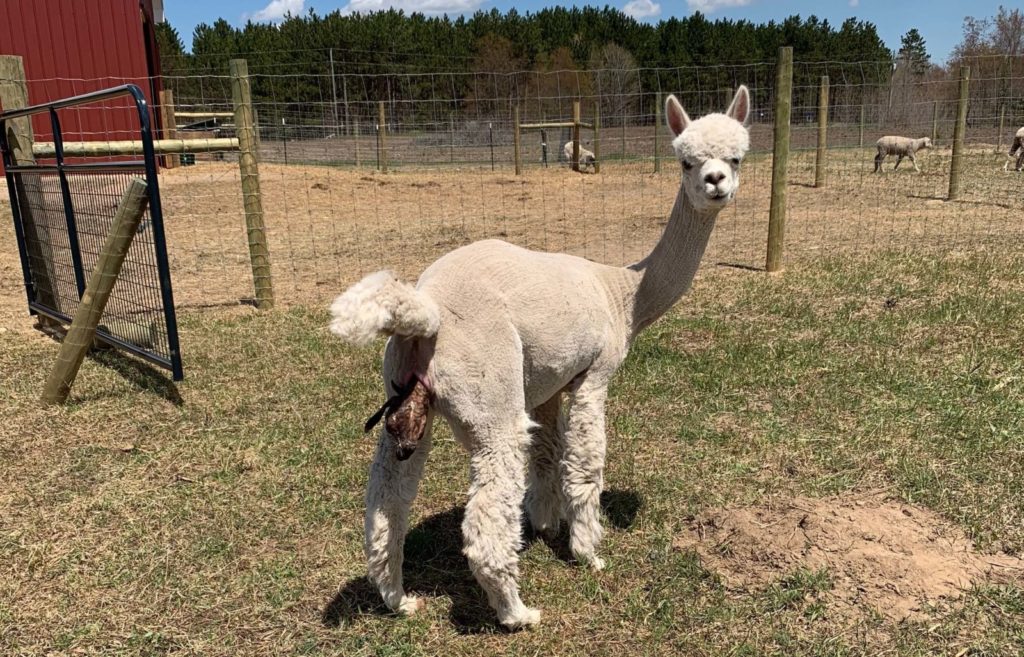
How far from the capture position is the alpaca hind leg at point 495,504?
8.21 feet

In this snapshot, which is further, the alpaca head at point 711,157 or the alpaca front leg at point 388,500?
the alpaca head at point 711,157

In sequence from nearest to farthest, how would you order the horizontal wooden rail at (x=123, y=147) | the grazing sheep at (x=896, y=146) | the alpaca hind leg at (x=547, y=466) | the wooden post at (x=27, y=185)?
1. the alpaca hind leg at (x=547, y=466)
2. the horizontal wooden rail at (x=123, y=147)
3. the wooden post at (x=27, y=185)
4. the grazing sheep at (x=896, y=146)

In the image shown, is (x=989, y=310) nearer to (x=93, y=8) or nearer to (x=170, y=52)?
(x=93, y=8)

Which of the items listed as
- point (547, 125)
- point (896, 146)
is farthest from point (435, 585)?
point (896, 146)

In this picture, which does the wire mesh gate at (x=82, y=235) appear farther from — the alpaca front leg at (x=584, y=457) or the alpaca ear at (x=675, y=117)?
the alpaca ear at (x=675, y=117)

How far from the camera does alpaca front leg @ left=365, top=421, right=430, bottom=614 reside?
8.56 feet

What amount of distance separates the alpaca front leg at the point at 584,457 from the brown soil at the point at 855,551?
511mm

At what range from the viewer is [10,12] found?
1472 cm

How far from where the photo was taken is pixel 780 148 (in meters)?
7.69

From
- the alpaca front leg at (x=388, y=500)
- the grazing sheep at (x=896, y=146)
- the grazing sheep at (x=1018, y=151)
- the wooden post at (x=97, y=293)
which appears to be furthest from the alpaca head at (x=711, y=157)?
the grazing sheep at (x=896, y=146)

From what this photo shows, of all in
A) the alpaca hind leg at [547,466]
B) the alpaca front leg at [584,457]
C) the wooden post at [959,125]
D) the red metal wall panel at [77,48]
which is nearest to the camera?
the alpaca front leg at [584,457]

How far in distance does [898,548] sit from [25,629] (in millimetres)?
3414

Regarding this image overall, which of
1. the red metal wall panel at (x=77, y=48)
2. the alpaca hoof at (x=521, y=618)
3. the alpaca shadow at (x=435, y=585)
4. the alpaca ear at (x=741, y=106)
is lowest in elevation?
the alpaca shadow at (x=435, y=585)

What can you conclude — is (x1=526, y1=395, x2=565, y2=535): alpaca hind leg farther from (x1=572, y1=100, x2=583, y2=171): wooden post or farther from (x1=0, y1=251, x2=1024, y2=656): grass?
(x1=572, y1=100, x2=583, y2=171): wooden post
